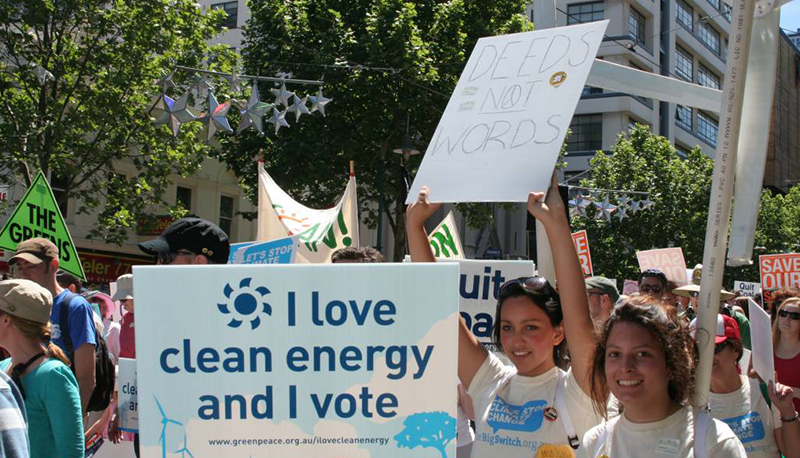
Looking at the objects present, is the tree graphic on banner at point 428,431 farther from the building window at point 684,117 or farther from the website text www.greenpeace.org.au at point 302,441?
the building window at point 684,117

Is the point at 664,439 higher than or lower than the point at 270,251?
lower

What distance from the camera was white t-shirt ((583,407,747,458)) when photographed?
8.39 ft

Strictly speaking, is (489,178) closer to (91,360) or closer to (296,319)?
(296,319)

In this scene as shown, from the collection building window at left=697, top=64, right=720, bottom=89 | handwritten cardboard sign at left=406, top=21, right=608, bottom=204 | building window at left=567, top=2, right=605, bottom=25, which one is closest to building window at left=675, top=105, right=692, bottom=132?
building window at left=697, top=64, right=720, bottom=89

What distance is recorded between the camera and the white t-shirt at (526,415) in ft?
10.2

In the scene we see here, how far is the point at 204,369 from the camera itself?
252cm

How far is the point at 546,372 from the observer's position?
10.8 ft

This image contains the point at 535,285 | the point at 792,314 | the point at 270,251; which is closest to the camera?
the point at 535,285

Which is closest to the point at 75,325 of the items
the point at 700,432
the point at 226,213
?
the point at 700,432

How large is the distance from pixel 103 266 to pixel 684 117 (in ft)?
119

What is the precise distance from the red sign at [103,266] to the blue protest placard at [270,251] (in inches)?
821

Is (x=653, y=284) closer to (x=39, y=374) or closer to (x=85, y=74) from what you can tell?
(x=39, y=374)

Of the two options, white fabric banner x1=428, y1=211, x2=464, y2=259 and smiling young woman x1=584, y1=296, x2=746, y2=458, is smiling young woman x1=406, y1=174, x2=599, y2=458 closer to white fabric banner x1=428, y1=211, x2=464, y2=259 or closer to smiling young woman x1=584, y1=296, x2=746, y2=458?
smiling young woman x1=584, y1=296, x2=746, y2=458

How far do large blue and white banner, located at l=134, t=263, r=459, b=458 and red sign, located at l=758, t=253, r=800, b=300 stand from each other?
10.1 meters
